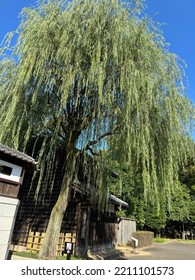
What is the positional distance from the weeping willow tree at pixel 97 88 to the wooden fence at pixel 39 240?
2.39 meters

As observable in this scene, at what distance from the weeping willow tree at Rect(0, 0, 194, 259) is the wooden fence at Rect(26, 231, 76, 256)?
239 cm

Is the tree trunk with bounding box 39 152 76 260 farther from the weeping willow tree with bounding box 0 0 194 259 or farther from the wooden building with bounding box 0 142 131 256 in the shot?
the wooden building with bounding box 0 142 131 256

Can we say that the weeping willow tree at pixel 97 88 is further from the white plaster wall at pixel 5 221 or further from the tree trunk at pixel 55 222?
the white plaster wall at pixel 5 221

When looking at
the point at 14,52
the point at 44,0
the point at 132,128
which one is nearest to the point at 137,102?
the point at 132,128

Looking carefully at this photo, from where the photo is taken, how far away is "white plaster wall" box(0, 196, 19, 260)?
19.0 feet

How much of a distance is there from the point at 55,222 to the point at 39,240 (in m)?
3.14

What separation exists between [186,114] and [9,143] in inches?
227

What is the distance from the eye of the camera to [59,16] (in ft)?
24.8

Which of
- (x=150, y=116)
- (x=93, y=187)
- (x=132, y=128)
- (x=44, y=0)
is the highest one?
(x=44, y=0)

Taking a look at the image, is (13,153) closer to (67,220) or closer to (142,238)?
(67,220)

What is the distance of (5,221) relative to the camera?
5.87m
